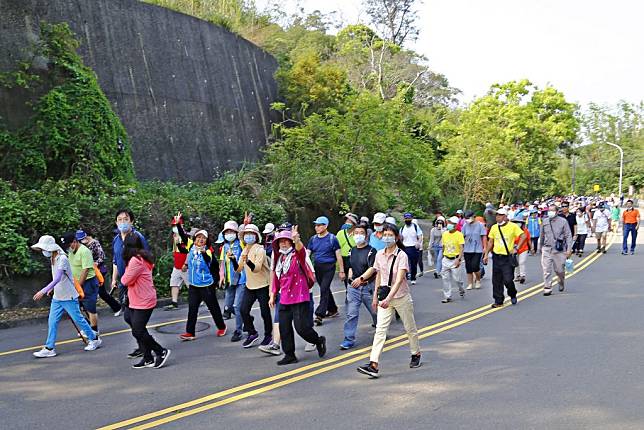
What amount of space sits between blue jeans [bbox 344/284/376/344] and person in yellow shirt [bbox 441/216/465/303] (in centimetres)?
375

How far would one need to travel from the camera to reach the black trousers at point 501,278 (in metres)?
11.5

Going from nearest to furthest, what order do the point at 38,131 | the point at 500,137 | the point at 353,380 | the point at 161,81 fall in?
the point at 353,380 → the point at 38,131 → the point at 161,81 → the point at 500,137

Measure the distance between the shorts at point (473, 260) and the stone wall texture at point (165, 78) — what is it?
11.3 m

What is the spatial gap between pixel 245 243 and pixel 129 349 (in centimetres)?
219

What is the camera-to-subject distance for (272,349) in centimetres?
818

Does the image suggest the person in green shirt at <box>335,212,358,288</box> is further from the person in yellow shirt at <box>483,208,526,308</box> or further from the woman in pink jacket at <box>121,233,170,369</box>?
the woman in pink jacket at <box>121,233,170,369</box>

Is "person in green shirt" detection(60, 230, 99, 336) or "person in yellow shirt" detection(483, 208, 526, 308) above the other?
"person in green shirt" detection(60, 230, 99, 336)

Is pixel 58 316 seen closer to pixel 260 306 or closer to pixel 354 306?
pixel 260 306

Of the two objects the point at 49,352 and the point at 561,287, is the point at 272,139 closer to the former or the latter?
the point at 561,287

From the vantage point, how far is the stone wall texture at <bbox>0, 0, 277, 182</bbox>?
17.6 meters

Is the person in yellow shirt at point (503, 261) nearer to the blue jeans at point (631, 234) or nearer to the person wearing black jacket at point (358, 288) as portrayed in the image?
the person wearing black jacket at point (358, 288)

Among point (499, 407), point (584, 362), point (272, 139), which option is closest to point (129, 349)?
point (499, 407)

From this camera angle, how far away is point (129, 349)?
8.68 m

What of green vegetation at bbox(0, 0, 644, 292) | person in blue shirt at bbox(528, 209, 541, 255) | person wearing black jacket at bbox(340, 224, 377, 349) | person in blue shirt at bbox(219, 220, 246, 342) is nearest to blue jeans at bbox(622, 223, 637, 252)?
person in blue shirt at bbox(528, 209, 541, 255)
